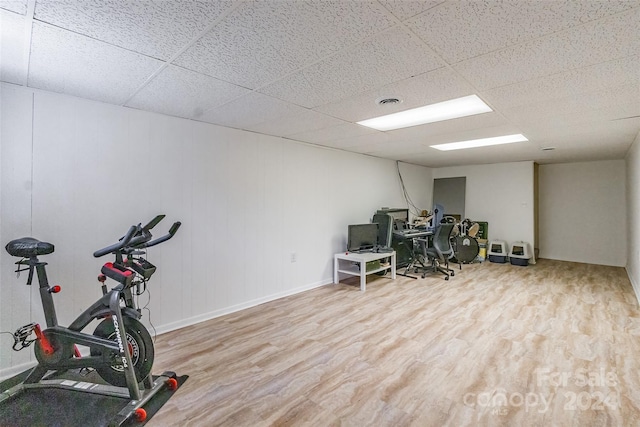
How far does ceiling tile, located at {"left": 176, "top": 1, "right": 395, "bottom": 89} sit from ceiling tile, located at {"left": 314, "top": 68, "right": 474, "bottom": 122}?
74 cm

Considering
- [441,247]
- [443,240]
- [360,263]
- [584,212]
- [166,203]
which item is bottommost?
[360,263]

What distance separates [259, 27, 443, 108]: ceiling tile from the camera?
1677 millimetres

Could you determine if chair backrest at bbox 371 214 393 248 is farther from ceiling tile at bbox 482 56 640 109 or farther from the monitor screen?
ceiling tile at bbox 482 56 640 109

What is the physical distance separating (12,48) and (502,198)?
793 centimetres

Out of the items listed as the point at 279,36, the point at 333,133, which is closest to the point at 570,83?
the point at 279,36

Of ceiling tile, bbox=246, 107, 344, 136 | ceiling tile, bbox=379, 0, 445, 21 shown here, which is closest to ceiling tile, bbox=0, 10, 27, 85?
ceiling tile, bbox=379, 0, 445, 21

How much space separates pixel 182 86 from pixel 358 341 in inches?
108

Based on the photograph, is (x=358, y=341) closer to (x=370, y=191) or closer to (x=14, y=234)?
(x=14, y=234)

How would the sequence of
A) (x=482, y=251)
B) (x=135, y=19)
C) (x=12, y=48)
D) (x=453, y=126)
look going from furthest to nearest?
(x=482, y=251) → (x=453, y=126) → (x=12, y=48) → (x=135, y=19)

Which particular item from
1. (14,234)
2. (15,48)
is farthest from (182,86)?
(14,234)

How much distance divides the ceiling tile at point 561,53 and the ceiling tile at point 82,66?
2.19 metres

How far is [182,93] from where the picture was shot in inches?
96.1

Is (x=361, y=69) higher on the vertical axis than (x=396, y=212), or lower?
higher

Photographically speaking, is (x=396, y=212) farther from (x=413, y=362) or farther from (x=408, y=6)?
(x=408, y=6)
